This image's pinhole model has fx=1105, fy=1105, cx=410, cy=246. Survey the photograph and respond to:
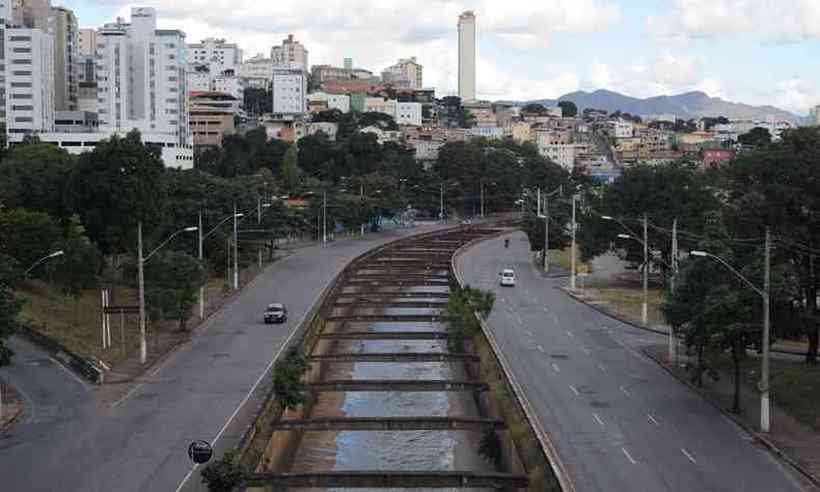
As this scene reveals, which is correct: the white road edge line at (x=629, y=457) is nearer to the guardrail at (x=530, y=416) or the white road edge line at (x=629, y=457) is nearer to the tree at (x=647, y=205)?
the guardrail at (x=530, y=416)

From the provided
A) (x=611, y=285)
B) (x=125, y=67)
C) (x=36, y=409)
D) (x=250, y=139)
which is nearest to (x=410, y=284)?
(x=611, y=285)

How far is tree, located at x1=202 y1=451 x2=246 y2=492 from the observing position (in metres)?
25.4

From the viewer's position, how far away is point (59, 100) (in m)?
162

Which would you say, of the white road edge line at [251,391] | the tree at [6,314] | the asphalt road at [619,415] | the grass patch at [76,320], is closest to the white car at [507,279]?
the asphalt road at [619,415]

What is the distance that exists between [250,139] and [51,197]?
9865cm

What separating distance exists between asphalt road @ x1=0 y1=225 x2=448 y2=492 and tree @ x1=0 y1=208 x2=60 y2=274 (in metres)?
9.78

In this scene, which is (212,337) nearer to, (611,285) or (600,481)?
(600,481)

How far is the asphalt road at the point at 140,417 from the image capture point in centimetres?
2920

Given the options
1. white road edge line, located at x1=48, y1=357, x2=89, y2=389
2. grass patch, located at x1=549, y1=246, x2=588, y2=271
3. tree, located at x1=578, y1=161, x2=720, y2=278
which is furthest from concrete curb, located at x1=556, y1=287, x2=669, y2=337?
white road edge line, located at x1=48, y1=357, x2=89, y2=389

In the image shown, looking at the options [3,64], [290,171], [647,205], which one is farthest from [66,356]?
[3,64]

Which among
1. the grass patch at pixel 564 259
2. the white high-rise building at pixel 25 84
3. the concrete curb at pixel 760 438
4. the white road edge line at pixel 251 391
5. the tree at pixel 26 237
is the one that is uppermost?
the white high-rise building at pixel 25 84

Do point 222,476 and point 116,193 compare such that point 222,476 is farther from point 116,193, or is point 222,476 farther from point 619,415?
point 116,193

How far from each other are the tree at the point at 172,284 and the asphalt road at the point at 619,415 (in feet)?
51.6

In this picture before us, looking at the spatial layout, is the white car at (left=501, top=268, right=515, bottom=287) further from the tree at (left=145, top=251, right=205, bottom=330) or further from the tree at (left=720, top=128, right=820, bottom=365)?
the tree at (left=720, top=128, right=820, bottom=365)
